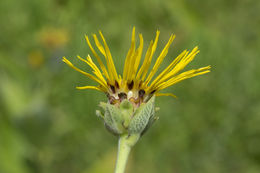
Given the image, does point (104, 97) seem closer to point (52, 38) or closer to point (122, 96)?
point (52, 38)

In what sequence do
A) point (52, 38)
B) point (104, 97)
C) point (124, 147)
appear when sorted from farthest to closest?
point (52, 38) < point (104, 97) < point (124, 147)

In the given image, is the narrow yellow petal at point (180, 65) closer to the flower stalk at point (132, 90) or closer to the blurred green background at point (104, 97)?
the flower stalk at point (132, 90)

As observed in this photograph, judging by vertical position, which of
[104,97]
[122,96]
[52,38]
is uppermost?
[52,38]

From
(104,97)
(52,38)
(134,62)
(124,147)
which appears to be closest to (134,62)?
(134,62)

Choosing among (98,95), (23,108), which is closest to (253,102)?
(98,95)

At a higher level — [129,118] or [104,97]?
[104,97]

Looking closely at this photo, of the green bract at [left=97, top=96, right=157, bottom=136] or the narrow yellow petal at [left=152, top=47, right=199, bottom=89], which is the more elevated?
the narrow yellow petal at [left=152, top=47, right=199, bottom=89]

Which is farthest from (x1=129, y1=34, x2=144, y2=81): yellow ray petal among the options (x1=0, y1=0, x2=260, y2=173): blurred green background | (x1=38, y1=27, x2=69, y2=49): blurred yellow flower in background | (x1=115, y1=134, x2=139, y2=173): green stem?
(x1=38, y1=27, x2=69, y2=49): blurred yellow flower in background

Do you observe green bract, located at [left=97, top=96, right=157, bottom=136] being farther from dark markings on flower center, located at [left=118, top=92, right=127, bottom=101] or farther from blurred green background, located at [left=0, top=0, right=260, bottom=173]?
blurred green background, located at [left=0, top=0, right=260, bottom=173]

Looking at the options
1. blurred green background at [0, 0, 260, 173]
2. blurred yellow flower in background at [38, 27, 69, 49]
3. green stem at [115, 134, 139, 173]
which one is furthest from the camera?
blurred yellow flower in background at [38, 27, 69, 49]
